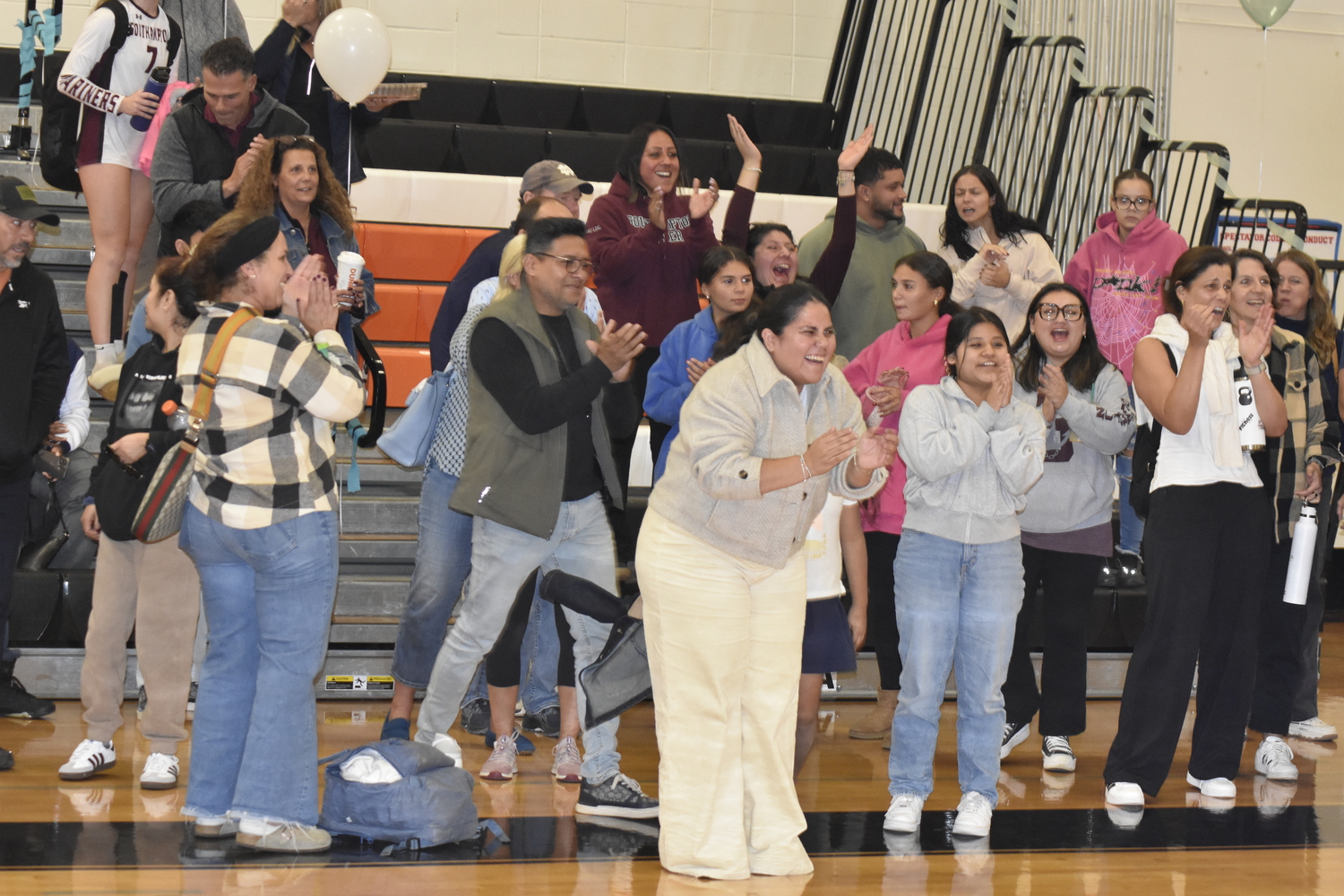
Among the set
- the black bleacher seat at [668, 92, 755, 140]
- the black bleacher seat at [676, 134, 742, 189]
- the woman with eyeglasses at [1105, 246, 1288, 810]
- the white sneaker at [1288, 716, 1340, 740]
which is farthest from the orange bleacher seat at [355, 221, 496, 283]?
the white sneaker at [1288, 716, 1340, 740]

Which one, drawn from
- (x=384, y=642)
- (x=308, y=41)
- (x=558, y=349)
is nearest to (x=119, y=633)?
(x=384, y=642)

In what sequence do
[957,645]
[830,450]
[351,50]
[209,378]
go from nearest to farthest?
[830,450] → [209,378] → [957,645] → [351,50]

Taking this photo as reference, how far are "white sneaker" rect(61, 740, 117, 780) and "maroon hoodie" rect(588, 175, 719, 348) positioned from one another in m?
2.19

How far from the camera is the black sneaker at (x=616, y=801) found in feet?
13.5

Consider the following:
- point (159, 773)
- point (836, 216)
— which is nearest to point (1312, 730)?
point (836, 216)

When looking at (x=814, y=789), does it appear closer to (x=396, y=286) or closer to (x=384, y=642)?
(x=384, y=642)

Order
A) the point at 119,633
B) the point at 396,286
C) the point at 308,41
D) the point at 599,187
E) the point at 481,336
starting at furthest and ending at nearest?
1. the point at 599,187
2. the point at 396,286
3. the point at 308,41
4. the point at 119,633
5. the point at 481,336

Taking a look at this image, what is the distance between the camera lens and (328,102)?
234 inches

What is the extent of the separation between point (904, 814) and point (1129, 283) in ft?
9.20

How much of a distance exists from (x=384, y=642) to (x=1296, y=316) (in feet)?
11.8

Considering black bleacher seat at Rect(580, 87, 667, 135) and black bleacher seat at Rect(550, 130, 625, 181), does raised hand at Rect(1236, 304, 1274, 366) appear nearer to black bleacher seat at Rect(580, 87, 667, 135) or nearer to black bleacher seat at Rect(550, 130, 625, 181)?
black bleacher seat at Rect(550, 130, 625, 181)

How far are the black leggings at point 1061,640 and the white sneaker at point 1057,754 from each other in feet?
0.09

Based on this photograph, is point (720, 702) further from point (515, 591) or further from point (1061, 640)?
point (1061, 640)

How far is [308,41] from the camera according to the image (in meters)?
5.86
